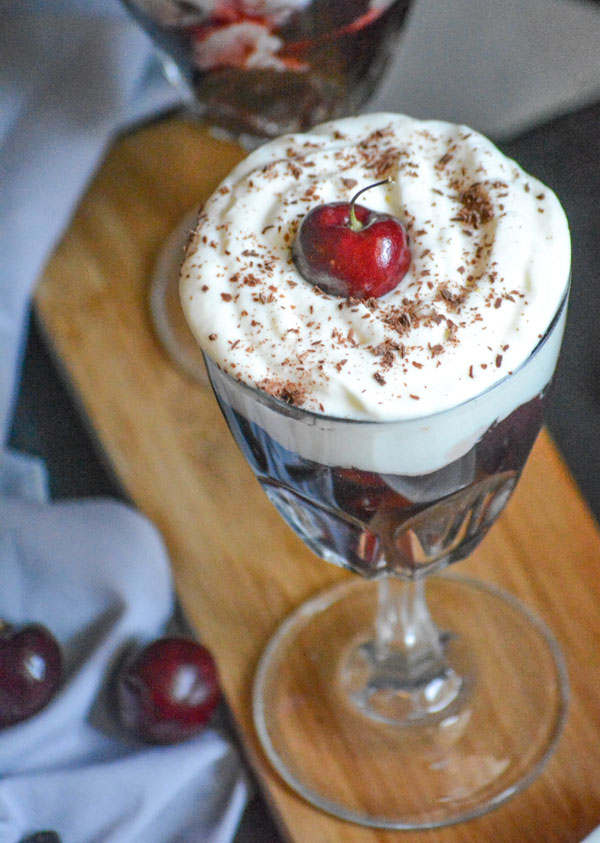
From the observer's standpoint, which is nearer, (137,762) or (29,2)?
(137,762)

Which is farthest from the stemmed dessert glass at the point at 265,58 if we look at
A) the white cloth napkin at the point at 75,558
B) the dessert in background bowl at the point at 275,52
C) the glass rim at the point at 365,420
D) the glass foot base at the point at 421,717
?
the glass rim at the point at 365,420

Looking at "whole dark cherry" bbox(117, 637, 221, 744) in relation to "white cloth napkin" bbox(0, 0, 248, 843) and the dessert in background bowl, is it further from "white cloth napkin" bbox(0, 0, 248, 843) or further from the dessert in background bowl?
the dessert in background bowl

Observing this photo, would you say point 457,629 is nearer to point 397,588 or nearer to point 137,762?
point 397,588

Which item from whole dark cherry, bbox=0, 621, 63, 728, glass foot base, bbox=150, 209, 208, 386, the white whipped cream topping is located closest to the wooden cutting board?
glass foot base, bbox=150, 209, 208, 386

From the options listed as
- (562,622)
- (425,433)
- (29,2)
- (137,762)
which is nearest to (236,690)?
(137,762)

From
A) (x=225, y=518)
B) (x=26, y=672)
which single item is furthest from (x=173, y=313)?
(x=26, y=672)

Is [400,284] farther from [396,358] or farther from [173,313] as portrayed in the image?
[173,313]

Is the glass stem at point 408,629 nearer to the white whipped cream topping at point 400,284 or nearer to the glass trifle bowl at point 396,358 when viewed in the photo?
the glass trifle bowl at point 396,358
